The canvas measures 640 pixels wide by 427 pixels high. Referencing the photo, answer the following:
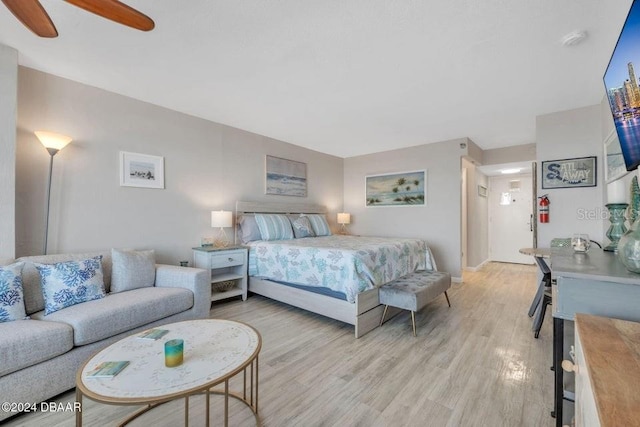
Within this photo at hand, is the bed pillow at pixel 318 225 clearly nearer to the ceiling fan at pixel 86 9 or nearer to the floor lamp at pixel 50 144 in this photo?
the floor lamp at pixel 50 144

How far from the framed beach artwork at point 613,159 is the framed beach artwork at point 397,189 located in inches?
88.6

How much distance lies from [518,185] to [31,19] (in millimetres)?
7634

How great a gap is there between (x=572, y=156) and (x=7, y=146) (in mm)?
5603

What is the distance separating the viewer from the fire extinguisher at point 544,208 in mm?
3330

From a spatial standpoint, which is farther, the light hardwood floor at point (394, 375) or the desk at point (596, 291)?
the light hardwood floor at point (394, 375)

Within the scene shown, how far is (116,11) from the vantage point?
1223 mm

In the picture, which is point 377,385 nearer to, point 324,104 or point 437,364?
point 437,364

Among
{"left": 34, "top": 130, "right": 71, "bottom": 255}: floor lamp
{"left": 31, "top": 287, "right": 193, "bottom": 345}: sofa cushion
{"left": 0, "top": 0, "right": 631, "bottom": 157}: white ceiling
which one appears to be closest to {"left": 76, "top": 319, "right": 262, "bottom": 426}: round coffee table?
{"left": 31, "top": 287, "right": 193, "bottom": 345}: sofa cushion

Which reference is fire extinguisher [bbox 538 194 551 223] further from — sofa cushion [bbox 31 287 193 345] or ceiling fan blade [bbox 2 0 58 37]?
ceiling fan blade [bbox 2 0 58 37]

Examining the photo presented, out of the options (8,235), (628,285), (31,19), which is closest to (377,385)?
(628,285)

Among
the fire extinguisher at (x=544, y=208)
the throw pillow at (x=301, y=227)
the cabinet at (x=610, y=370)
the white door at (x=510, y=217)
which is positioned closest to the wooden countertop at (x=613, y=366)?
the cabinet at (x=610, y=370)

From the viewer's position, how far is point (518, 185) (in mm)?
6074

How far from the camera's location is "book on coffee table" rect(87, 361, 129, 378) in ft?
3.66

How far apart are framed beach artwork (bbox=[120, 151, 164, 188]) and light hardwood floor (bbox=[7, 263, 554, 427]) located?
174 centimetres
